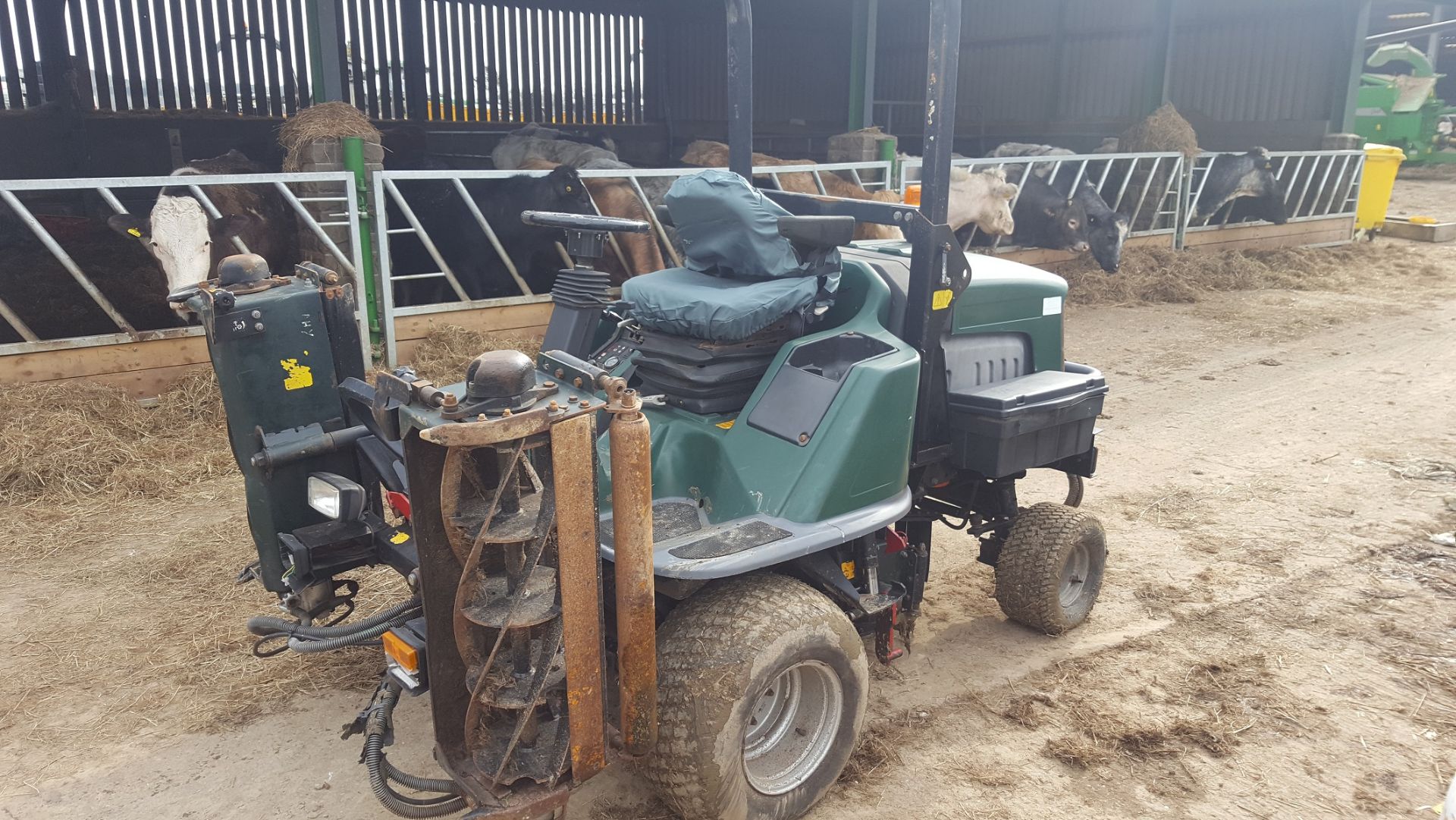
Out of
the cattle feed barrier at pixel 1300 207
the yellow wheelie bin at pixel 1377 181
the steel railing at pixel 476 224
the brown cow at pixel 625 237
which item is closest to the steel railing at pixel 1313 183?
the cattle feed barrier at pixel 1300 207

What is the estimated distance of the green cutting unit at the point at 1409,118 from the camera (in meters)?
21.0

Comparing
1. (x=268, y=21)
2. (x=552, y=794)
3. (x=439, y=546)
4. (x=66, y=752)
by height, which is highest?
(x=268, y=21)

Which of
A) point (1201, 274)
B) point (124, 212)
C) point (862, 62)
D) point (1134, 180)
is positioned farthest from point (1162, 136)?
point (124, 212)

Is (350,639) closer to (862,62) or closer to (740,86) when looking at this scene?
(740,86)

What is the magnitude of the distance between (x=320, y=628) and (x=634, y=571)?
88 centimetres

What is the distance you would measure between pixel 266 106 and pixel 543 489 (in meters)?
13.5

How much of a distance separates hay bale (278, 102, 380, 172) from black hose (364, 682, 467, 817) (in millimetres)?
5648

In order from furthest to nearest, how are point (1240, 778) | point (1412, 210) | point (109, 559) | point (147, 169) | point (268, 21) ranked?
1. point (1412, 210)
2. point (268, 21)
3. point (147, 169)
4. point (109, 559)
5. point (1240, 778)

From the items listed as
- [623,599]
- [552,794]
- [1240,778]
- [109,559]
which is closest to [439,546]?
[623,599]

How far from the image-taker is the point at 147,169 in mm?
12078

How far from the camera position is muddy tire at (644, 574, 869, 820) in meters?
2.25

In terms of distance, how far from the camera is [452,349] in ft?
22.4

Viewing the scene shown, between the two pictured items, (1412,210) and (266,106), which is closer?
(266,106)

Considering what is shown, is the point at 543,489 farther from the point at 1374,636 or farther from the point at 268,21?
the point at 268,21
